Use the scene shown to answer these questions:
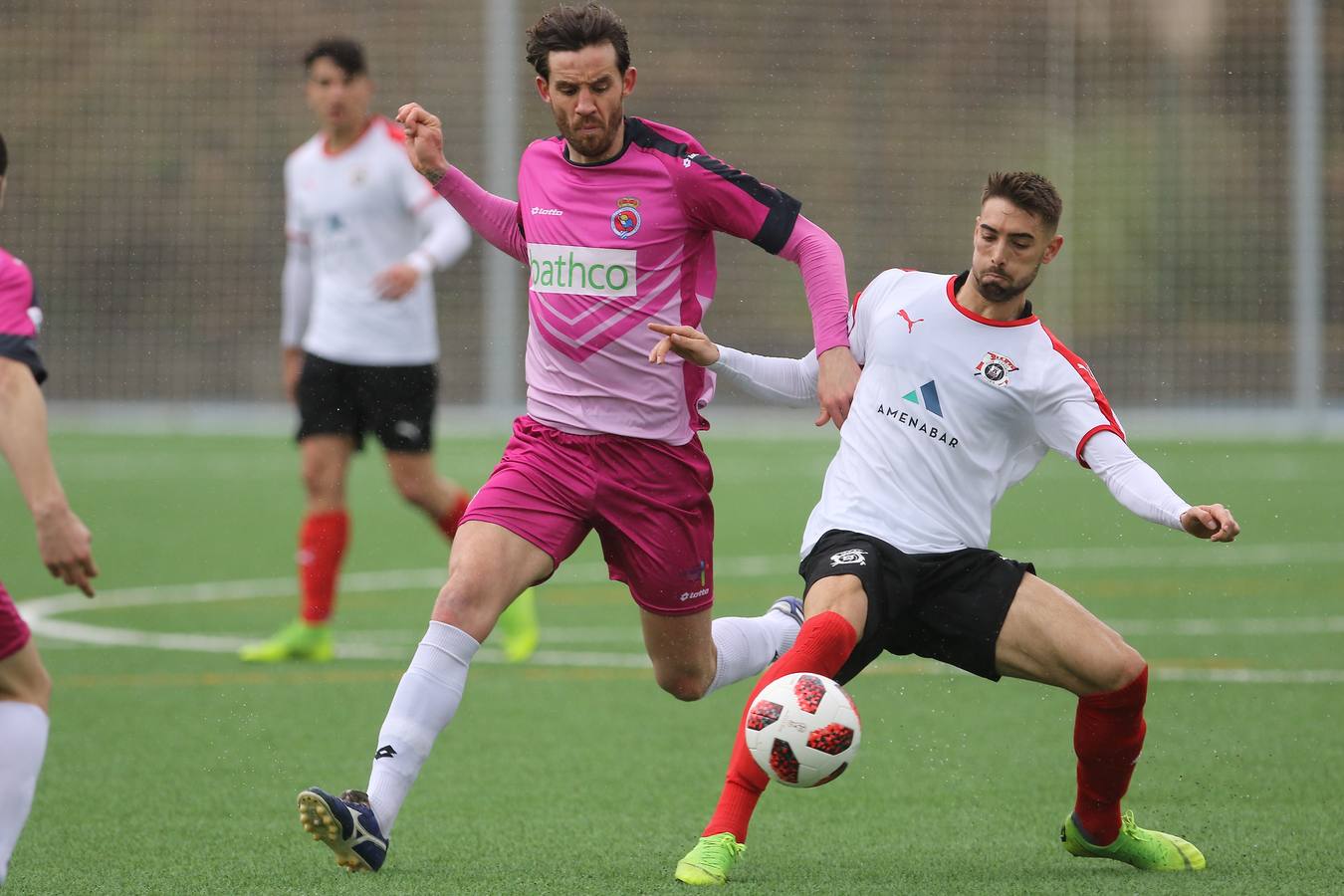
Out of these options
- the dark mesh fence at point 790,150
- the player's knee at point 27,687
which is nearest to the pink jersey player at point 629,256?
the player's knee at point 27,687

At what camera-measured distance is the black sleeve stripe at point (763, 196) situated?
16.9ft

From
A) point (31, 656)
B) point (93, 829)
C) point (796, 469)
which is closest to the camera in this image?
point (31, 656)

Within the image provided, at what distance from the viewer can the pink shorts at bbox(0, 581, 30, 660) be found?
4.01 m

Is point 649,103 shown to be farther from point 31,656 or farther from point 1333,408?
point 31,656

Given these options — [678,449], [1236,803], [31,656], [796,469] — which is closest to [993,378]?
[678,449]

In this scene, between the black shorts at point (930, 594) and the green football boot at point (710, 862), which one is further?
the black shorts at point (930, 594)

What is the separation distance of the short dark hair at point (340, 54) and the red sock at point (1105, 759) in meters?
4.90

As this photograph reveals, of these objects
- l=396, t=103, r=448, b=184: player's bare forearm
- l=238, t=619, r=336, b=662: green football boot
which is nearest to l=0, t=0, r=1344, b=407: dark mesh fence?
l=238, t=619, r=336, b=662: green football boot

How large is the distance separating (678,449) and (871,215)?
51.9 ft

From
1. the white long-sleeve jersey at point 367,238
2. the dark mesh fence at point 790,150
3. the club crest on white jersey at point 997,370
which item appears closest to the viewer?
the club crest on white jersey at point 997,370

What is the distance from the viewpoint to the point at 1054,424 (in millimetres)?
4953

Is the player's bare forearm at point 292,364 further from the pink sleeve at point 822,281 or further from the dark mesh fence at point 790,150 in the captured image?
the dark mesh fence at point 790,150

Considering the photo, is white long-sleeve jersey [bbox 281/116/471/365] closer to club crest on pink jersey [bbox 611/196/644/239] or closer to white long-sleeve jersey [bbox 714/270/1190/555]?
club crest on pink jersey [bbox 611/196/644/239]

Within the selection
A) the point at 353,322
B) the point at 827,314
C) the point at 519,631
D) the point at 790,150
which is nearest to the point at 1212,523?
the point at 827,314
